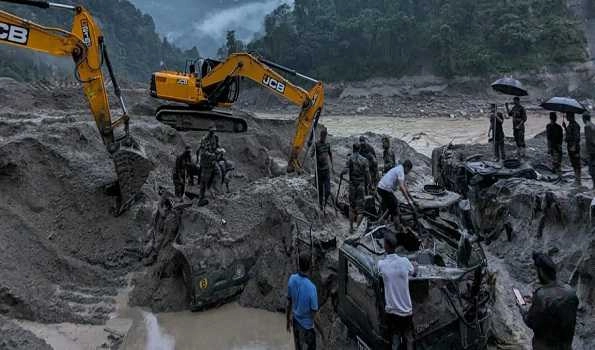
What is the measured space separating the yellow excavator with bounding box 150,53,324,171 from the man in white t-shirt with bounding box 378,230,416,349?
7.93 meters

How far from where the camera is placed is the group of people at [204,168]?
998 cm

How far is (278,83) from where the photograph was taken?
1219 centimetres

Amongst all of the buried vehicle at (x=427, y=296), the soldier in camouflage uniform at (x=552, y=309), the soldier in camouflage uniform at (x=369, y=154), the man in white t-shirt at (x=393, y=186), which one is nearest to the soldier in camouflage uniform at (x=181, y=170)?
the soldier in camouflage uniform at (x=369, y=154)

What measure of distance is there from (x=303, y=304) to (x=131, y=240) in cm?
611

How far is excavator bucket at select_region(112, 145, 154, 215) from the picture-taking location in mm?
10172

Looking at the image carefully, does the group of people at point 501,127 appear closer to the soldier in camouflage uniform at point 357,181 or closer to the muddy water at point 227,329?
the soldier in camouflage uniform at point 357,181

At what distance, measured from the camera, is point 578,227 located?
7871 millimetres

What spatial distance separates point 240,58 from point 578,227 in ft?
25.6

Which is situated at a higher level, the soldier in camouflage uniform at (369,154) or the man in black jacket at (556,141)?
the man in black jacket at (556,141)

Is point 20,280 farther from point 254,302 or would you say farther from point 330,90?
point 330,90

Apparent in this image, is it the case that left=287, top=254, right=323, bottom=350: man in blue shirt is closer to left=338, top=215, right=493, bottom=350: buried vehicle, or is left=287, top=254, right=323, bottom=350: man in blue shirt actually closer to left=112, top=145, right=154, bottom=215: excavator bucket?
left=338, top=215, right=493, bottom=350: buried vehicle

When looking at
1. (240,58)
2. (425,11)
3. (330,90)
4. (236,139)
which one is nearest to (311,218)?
(240,58)

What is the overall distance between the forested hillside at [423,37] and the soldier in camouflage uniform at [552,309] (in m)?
44.1

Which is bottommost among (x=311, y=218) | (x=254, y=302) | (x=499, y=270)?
(x=254, y=302)
